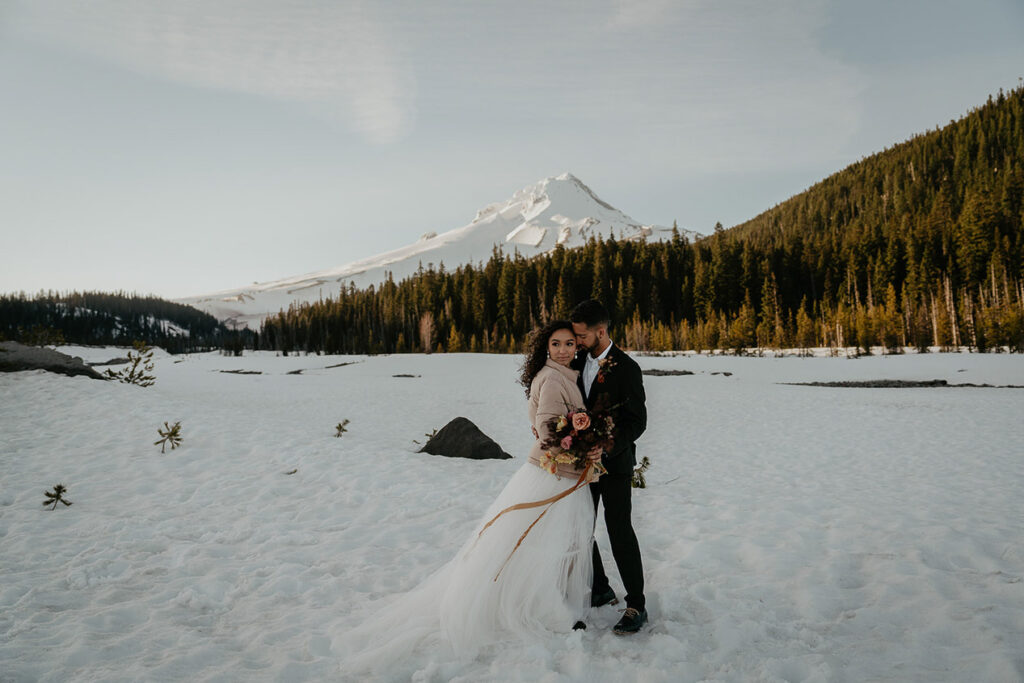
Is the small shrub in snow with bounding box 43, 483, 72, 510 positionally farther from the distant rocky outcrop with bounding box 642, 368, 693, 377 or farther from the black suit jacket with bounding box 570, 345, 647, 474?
the distant rocky outcrop with bounding box 642, 368, 693, 377

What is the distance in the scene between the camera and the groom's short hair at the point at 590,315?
3.21 meters

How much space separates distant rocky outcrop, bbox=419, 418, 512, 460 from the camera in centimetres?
880

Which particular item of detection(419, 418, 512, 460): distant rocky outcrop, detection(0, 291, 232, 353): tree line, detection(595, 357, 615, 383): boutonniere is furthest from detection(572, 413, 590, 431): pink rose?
detection(0, 291, 232, 353): tree line

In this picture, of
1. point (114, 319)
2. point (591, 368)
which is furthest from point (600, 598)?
point (114, 319)

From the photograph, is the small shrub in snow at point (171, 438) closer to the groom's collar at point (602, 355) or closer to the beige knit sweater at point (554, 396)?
the beige knit sweater at point (554, 396)

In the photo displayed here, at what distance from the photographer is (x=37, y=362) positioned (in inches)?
418

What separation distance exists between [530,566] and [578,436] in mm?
955

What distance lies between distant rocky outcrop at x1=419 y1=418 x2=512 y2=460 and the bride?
215 inches

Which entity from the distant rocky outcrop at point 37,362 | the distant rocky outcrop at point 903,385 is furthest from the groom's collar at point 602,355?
the distant rocky outcrop at point 903,385

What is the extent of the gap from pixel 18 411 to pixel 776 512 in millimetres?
12309

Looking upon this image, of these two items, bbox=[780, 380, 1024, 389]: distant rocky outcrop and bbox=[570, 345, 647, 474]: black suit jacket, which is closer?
bbox=[570, 345, 647, 474]: black suit jacket

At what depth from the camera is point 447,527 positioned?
545 cm

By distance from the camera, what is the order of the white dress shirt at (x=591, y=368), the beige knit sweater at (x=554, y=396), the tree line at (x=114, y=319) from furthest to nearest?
the tree line at (x=114, y=319), the white dress shirt at (x=591, y=368), the beige knit sweater at (x=554, y=396)

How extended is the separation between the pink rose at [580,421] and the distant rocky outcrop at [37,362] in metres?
12.6
